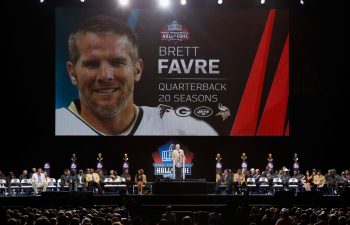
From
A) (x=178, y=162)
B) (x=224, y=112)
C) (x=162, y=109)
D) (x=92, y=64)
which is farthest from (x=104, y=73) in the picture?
(x=224, y=112)

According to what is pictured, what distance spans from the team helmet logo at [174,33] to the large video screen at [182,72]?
42 millimetres

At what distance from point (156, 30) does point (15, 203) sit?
9.51m

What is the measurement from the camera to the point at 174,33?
29781 millimetres

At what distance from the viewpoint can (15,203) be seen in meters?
24.7

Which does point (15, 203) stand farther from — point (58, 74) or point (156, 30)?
point (156, 30)

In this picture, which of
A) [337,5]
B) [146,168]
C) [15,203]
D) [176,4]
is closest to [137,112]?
[146,168]

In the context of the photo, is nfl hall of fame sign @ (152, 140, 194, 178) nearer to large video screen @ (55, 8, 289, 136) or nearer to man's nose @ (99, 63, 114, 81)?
large video screen @ (55, 8, 289, 136)

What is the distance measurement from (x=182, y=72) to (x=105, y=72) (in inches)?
129

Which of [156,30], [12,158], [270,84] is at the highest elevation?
[156,30]

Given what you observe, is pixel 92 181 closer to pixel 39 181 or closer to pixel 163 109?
pixel 39 181

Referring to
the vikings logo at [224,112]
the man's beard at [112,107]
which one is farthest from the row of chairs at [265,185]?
the man's beard at [112,107]

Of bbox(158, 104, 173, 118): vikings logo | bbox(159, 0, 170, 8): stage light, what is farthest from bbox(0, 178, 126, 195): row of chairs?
bbox(159, 0, 170, 8): stage light

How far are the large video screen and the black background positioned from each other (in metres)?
0.82

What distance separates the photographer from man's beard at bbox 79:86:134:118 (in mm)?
29250
